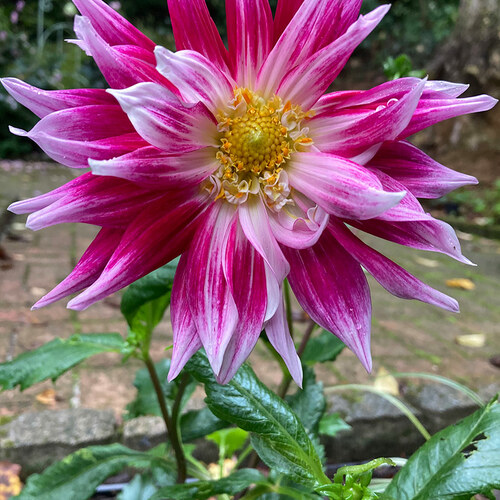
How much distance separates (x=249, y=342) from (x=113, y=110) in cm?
34

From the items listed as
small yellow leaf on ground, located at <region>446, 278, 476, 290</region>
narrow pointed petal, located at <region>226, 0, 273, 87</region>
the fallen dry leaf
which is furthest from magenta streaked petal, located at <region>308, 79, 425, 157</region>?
small yellow leaf on ground, located at <region>446, 278, 476, 290</region>

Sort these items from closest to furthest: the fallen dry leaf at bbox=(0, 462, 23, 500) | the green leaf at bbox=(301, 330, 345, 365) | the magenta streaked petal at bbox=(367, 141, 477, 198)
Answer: the magenta streaked petal at bbox=(367, 141, 477, 198), the green leaf at bbox=(301, 330, 345, 365), the fallen dry leaf at bbox=(0, 462, 23, 500)

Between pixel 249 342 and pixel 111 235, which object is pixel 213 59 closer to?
pixel 111 235

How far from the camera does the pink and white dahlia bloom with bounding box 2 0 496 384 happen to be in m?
0.61

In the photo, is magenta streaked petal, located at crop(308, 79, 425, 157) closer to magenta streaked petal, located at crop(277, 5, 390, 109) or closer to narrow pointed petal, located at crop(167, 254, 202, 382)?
magenta streaked petal, located at crop(277, 5, 390, 109)

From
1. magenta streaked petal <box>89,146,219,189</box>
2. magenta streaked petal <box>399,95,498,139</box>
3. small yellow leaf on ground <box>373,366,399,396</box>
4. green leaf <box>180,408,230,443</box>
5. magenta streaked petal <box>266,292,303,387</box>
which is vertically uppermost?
magenta streaked petal <box>399,95,498,139</box>

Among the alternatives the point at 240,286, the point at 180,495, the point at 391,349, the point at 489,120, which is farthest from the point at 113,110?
the point at 489,120

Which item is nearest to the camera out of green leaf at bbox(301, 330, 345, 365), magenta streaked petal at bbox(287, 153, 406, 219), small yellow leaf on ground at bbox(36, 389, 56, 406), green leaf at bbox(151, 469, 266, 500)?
magenta streaked petal at bbox(287, 153, 406, 219)

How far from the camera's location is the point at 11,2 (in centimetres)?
1187

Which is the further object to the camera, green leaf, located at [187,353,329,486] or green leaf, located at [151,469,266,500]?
green leaf, located at [151,469,266,500]

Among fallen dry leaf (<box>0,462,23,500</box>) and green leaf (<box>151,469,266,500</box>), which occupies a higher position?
green leaf (<box>151,469,266,500</box>)

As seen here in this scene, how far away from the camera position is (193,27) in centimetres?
68

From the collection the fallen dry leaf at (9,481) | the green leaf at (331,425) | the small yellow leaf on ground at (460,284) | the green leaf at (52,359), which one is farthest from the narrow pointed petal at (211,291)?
the small yellow leaf on ground at (460,284)

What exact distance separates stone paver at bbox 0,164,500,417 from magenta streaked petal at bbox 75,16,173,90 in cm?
132
